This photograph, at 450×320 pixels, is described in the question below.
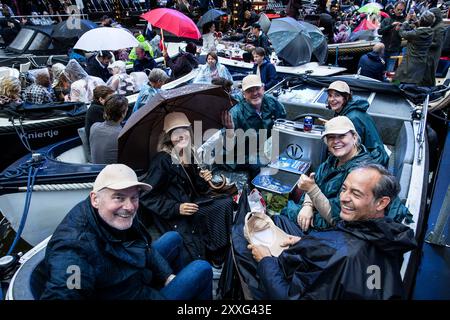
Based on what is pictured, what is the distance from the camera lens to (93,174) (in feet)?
10.3

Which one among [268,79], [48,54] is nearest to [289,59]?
[268,79]

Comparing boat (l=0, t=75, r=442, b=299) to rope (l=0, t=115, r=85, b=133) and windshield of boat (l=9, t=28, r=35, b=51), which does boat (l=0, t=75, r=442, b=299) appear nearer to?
rope (l=0, t=115, r=85, b=133)

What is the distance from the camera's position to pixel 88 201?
1.73 meters

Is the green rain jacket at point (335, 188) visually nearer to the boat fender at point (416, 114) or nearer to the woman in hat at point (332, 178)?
the woman in hat at point (332, 178)

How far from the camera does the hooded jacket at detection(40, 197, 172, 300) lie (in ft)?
4.91

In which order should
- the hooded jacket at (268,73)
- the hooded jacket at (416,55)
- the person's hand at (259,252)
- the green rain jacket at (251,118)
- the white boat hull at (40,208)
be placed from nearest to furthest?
the person's hand at (259,252) < the white boat hull at (40,208) < the green rain jacket at (251,118) < the hooded jacket at (268,73) < the hooded jacket at (416,55)

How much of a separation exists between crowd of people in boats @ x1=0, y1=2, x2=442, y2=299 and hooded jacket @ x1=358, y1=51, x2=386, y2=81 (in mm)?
3800

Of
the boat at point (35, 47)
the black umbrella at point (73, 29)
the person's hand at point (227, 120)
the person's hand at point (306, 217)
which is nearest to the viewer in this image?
the person's hand at point (306, 217)

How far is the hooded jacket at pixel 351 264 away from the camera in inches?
57.9

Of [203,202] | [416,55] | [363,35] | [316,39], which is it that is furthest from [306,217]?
[363,35]

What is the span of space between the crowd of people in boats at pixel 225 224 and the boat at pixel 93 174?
0.20 meters

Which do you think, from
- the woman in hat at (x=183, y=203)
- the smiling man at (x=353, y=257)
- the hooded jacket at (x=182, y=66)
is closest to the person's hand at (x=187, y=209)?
the woman in hat at (x=183, y=203)

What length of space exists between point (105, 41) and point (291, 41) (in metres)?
3.49

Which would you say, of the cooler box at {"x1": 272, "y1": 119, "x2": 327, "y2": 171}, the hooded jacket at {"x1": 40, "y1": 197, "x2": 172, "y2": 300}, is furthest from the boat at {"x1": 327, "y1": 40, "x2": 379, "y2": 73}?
the hooded jacket at {"x1": 40, "y1": 197, "x2": 172, "y2": 300}
